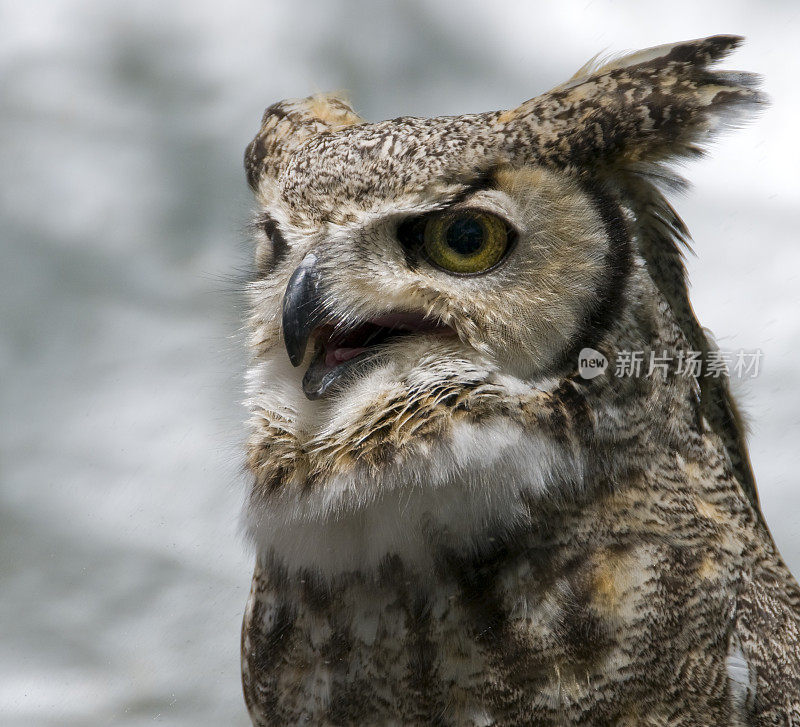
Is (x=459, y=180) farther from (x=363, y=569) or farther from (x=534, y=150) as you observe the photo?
(x=363, y=569)

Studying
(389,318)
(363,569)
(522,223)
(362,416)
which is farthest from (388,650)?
(522,223)

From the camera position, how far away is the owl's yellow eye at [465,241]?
1.41m

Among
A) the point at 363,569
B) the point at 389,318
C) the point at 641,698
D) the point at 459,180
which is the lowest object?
the point at 641,698

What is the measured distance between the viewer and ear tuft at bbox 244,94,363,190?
1751 mm

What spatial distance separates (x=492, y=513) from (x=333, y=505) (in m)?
0.24

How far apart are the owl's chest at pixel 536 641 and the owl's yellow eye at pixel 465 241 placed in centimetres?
45

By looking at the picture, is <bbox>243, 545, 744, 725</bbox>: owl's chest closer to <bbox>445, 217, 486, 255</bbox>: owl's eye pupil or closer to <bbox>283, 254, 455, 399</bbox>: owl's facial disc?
<bbox>283, 254, 455, 399</bbox>: owl's facial disc

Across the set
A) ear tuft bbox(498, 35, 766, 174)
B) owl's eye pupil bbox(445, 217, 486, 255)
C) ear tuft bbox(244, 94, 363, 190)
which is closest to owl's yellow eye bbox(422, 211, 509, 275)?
owl's eye pupil bbox(445, 217, 486, 255)

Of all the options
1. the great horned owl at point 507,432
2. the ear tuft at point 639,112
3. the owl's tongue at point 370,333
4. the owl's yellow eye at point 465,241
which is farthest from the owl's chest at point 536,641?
the ear tuft at point 639,112

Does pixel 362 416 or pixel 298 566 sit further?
pixel 298 566

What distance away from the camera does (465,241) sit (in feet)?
4.64

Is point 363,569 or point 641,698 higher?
point 363,569

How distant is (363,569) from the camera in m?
1.53

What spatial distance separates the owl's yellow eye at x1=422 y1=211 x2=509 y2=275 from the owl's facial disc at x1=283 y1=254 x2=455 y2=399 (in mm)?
93
